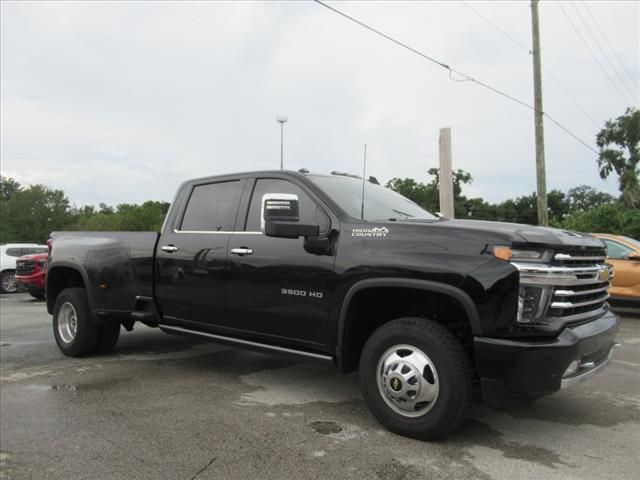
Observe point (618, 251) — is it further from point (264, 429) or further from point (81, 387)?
point (81, 387)

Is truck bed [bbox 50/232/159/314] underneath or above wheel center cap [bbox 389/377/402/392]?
above

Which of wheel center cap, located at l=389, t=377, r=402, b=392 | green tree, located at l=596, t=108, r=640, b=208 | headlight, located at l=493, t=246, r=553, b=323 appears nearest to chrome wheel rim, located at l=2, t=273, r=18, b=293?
wheel center cap, located at l=389, t=377, r=402, b=392

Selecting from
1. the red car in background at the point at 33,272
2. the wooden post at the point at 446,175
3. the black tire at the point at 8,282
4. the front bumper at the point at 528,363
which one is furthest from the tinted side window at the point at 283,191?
the black tire at the point at 8,282

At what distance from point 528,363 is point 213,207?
10.3ft

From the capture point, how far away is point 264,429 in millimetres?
3873

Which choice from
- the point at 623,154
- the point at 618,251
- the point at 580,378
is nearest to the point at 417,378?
the point at 580,378

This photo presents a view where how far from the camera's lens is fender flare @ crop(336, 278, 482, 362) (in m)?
3.34

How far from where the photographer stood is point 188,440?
12.1 feet

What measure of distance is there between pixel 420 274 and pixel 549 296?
2.58ft

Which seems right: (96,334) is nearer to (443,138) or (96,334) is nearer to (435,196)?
(443,138)

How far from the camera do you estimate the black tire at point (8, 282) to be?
16528 mm

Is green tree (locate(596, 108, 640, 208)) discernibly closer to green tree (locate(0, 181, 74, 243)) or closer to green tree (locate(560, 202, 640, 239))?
green tree (locate(560, 202, 640, 239))

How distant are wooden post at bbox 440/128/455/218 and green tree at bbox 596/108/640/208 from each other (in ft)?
102

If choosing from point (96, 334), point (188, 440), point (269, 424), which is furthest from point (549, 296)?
point (96, 334)
